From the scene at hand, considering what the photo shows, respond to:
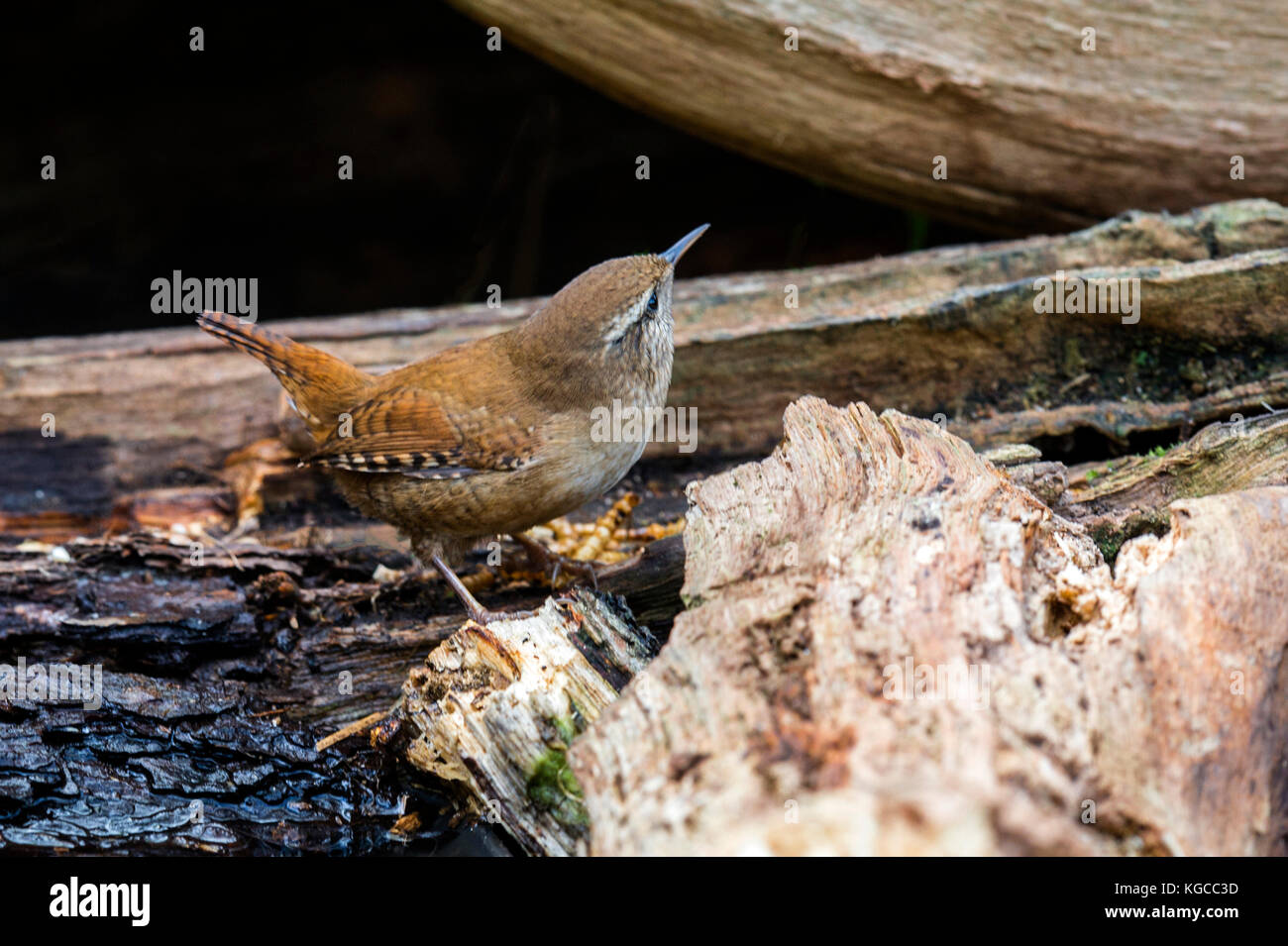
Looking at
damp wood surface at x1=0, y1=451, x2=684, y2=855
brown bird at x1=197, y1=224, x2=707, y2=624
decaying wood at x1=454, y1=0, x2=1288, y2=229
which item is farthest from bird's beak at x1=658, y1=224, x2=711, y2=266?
decaying wood at x1=454, y1=0, x2=1288, y2=229

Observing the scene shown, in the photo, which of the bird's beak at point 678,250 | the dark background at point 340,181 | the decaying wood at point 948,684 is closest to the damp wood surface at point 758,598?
the decaying wood at point 948,684

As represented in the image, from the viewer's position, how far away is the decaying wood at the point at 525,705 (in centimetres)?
296

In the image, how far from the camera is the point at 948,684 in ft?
7.66

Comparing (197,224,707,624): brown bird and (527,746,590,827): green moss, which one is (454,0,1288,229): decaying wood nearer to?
(197,224,707,624): brown bird

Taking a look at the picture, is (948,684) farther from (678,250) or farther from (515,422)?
(678,250)

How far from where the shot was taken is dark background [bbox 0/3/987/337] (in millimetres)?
7027

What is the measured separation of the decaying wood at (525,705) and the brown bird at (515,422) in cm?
63

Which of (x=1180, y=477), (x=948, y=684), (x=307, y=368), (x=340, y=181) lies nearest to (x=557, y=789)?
(x=948, y=684)

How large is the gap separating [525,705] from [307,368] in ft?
6.43

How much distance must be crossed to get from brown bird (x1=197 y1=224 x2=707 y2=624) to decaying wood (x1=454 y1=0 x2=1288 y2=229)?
1386 millimetres

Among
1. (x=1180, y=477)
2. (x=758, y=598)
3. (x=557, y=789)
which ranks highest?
(x=1180, y=477)

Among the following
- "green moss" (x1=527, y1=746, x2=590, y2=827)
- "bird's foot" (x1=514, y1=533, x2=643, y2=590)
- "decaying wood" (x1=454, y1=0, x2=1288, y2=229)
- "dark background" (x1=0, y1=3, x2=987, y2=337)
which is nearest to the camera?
"green moss" (x1=527, y1=746, x2=590, y2=827)

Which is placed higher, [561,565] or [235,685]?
[561,565]

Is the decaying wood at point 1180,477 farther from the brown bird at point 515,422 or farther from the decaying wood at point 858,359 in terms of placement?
the brown bird at point 515,422
